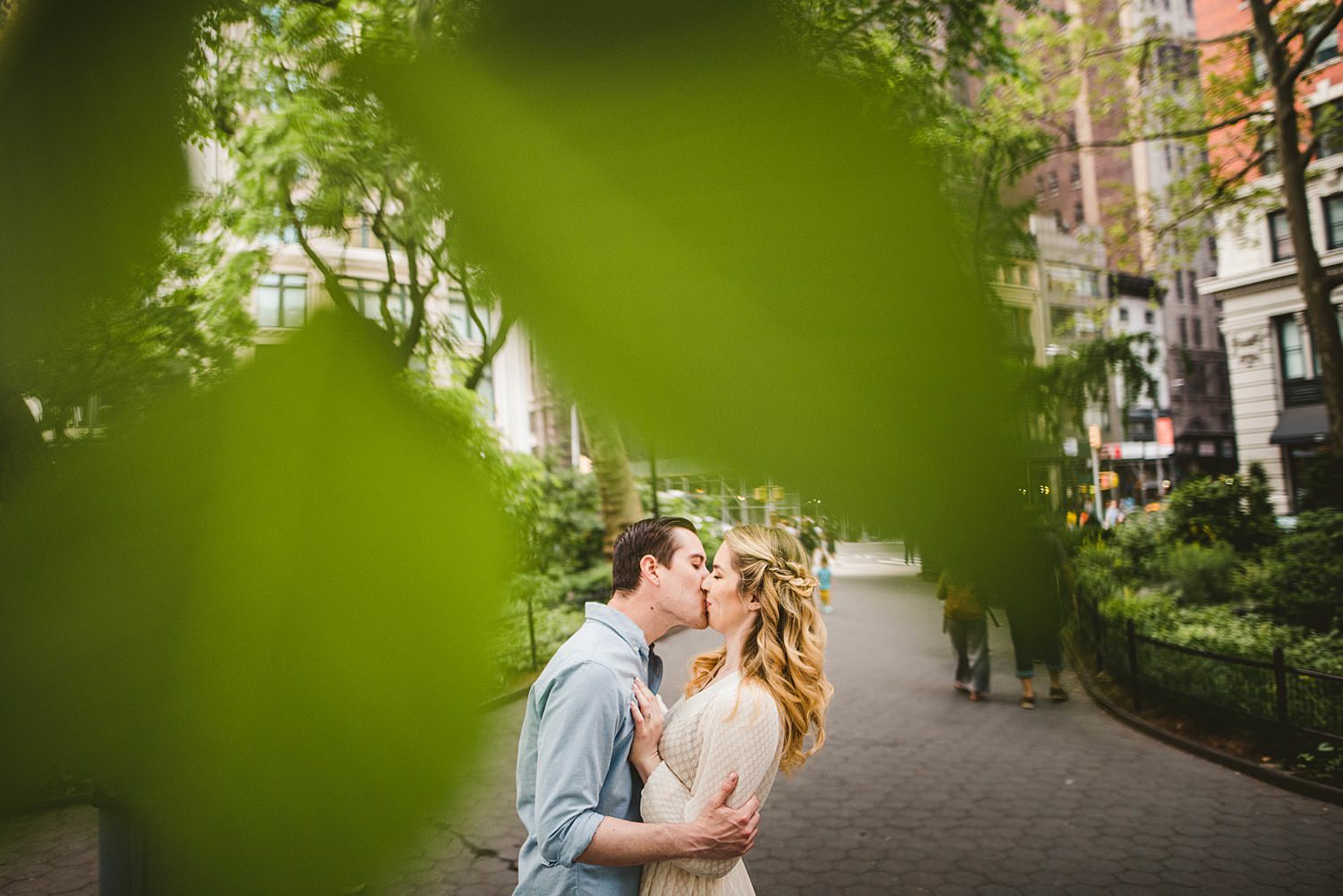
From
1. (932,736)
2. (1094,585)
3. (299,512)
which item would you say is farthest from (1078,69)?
(932,736)

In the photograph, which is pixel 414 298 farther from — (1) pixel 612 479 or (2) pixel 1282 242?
(2) pixel 1282 242

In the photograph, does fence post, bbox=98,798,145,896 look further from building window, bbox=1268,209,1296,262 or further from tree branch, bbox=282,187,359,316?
building window, bbox=1268,209,1296,262

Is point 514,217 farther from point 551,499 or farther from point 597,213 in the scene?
point 551,499

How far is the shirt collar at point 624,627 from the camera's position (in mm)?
1072

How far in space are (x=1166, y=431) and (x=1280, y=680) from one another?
4.66 meters

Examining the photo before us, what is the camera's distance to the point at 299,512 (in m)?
0.26

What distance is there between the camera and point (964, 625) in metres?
0.37

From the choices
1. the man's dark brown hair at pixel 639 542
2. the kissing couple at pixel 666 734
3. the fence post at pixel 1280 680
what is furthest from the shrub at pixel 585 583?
the fence post at pixel 1280 680

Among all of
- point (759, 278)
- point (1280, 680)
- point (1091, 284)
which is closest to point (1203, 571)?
point (1091, 284)

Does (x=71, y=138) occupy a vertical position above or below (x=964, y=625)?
above

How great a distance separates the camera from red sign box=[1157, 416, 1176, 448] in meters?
0.37

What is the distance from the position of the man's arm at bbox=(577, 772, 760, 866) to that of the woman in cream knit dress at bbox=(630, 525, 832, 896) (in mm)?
43

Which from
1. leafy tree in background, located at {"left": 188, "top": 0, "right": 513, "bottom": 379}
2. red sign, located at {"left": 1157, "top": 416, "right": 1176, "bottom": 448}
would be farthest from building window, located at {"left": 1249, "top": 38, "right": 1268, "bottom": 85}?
leafy tree in background, located at {"left": 188, "top": 0, "right": 513, "bottom": 379}

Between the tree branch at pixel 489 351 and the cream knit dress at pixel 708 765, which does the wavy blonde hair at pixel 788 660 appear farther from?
the tree branch at pixel 489 351
